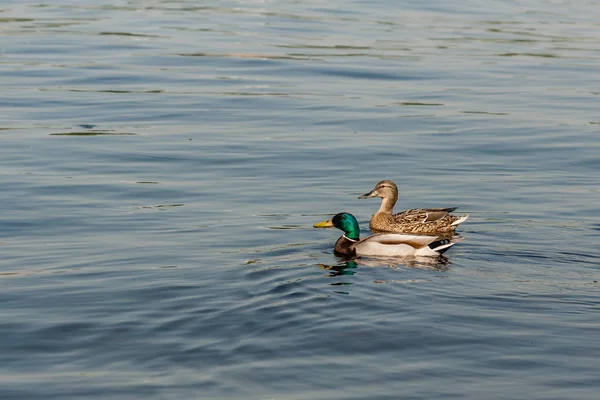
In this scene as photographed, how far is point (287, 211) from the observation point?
16.5 m

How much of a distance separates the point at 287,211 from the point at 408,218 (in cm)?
171

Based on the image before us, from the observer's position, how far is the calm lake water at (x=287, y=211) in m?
10.0

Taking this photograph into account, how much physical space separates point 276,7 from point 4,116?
72.4 feet

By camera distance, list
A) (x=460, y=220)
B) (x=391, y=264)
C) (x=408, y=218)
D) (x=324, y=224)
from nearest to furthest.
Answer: (x=391, y=264)
(x=324, y=224)
(x=460, y=220)
(x=408, y=218)

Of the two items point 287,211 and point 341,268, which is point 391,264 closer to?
point 341,268

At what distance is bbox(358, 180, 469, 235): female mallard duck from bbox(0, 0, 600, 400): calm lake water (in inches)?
16.4

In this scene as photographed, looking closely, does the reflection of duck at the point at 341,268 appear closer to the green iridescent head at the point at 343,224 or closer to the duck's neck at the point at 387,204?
the green iridescent head at the point at 343,224

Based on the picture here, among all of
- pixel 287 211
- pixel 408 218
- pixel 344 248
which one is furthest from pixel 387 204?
pixel 344 248

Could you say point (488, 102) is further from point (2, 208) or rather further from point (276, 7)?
point (276, 7)

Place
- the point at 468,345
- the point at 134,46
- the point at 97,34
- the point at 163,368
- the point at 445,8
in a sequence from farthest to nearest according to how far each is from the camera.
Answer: the point at 445,8
the point at 97,34
the point at 134,46
the point at 468,345
the point at 163,368

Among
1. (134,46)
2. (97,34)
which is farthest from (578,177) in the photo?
(97,34)

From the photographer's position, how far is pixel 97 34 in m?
35.5

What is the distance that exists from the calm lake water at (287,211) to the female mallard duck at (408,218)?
16.4 inches

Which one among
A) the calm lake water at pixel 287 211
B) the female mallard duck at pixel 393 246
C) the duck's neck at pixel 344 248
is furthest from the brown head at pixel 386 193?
the duck's neck at pixel 344 248
